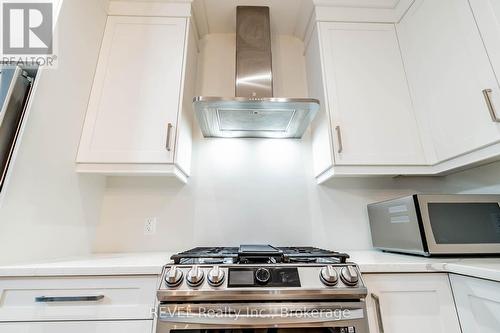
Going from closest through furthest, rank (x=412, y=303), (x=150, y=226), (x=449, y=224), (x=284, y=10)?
(x=412, y=303) < (x=449, y=224) < (x=150, y=226) < (x=284, y=10)

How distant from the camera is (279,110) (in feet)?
4.00

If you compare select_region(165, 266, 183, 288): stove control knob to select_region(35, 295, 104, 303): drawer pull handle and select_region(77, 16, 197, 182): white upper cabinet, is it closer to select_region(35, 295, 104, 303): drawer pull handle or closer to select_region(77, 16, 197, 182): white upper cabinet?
select_region(35, 295, 104, 303): drawer pull handle

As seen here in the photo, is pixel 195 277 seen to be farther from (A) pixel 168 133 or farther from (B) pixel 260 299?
(A) pixel 168 133

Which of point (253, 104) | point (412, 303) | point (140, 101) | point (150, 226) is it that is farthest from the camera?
point (150, 226)

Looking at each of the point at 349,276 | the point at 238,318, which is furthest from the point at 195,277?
the point at 349,276

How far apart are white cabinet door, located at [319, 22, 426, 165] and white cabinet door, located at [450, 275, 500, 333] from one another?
63 cm

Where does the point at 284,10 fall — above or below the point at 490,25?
above

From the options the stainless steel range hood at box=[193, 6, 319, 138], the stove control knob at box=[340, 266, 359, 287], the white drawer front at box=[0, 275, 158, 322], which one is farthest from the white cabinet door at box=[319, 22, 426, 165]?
the white drawer front at box=[0, 275, 158, 322]

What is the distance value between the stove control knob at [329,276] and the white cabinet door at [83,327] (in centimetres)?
64

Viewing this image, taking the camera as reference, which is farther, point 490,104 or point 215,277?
point 490,104

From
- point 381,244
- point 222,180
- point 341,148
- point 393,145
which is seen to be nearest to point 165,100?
point 222,180

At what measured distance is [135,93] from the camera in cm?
130

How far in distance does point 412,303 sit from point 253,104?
1.08 meters

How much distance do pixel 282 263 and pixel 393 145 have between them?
37.9 inches
